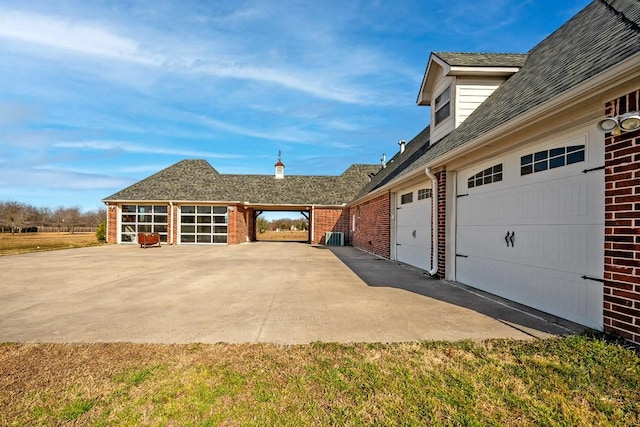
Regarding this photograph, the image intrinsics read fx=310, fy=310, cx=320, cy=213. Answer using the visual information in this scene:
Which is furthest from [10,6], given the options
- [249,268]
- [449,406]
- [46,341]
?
[449,406]

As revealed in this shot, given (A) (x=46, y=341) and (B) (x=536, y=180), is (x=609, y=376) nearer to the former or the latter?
(B) (x=536, y=180)

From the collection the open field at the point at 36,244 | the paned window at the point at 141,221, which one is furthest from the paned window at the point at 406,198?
the open field at the point at 36,244

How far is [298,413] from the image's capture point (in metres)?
2.37

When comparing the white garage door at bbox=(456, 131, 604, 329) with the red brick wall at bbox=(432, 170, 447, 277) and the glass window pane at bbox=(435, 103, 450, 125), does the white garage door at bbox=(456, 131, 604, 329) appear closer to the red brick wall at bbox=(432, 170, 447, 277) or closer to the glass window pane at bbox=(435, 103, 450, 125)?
the red brick wall at bbox=(432, 170, 447, 277)

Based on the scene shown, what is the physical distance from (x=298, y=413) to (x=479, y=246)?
574cm

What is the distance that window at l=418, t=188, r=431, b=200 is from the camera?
955 centimetres

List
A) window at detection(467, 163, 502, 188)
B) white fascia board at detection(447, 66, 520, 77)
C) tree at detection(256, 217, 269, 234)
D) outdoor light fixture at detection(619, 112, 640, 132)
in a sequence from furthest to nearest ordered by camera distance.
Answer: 1. tree at detection(256, 217, 269, 234)
2. white fascia board at detection(447, 66, 520, 77)
3. window at detection(467, 163, 502, 188)
4. outdoor light fixture at detection(619, 112, 640, 132)

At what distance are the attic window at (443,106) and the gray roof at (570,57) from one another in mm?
1337

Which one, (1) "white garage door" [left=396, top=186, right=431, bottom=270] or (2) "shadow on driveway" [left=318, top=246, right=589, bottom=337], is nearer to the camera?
(2) "shadow on driveway" [left=318, top=246, right=589, bottom=337]

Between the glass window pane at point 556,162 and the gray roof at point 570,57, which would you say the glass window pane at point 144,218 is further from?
the glass window pane at point 556,162

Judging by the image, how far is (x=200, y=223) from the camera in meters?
21.5

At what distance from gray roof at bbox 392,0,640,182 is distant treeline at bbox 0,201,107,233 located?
72.6 m

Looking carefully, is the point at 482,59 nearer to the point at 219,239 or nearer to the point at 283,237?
the point at 219,239

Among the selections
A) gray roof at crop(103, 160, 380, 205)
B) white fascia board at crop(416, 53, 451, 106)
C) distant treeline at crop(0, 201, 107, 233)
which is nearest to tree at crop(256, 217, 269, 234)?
gray roof at crop(103, 160, 380, 205)
